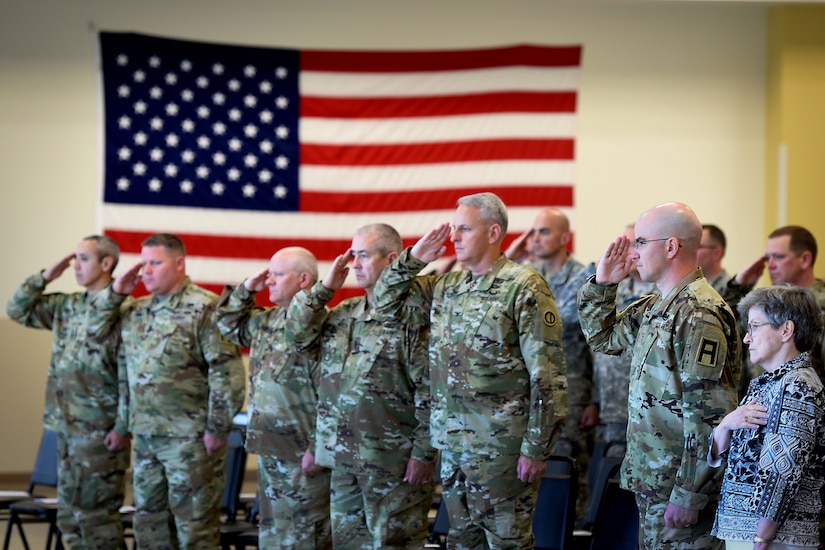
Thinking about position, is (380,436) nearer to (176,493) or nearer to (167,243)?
(176,493)

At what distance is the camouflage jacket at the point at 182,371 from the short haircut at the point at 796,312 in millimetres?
3132

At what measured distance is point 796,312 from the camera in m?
3.16

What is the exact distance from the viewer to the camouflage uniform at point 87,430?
5969 millimetres

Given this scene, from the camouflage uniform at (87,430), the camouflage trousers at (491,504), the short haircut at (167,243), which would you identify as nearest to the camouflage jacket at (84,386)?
the camouflage uniform at (87,430)

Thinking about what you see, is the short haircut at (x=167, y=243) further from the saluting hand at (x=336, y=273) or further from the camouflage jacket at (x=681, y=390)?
the camouflage jacket at (x=681, y=390)

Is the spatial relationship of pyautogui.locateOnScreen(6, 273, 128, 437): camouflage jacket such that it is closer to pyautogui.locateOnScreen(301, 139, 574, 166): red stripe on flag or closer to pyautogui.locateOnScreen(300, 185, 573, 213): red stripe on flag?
pyautogui.locateOnScreen(300, 185, 573, 213): red stripe on flag

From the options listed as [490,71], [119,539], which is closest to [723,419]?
[119,539]

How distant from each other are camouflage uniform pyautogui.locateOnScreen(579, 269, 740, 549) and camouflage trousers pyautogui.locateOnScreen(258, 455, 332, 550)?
1817 mm

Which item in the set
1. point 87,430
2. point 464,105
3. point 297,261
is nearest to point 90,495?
point 87,430

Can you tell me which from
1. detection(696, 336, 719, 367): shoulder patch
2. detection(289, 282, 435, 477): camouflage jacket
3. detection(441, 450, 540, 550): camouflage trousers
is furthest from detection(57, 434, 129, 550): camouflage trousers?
detection(696, 336, 719, 367): shoulder patch

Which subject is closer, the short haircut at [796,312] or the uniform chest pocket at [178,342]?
the short haircut at [796,312]

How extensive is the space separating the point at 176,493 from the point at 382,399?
1518 mm

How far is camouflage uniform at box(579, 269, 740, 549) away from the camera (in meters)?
3.48

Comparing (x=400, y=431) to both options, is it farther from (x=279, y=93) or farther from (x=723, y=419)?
(x=279, y=93)
